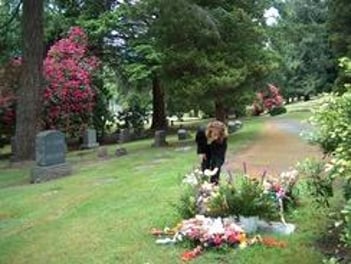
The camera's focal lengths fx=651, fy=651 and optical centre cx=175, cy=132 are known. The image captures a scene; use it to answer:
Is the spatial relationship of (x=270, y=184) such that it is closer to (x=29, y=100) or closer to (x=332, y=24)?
(x=29, y=100)

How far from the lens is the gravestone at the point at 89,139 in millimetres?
30994

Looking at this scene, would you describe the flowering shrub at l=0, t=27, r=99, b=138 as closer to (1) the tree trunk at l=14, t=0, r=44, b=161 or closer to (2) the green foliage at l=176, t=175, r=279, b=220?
(1) the tree trunk at l=14, t=0, r=44, b=161

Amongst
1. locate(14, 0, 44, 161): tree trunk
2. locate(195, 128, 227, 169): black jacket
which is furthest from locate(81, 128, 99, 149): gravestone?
locate(195, 128, 227, 169): black jacket

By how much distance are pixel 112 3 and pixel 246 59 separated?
13391 mm

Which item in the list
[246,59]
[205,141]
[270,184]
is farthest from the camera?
[246,59]

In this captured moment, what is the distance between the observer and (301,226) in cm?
944

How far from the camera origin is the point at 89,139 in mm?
31156

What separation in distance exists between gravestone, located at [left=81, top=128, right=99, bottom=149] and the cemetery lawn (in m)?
13.0

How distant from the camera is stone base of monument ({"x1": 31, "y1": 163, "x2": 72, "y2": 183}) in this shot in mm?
17938

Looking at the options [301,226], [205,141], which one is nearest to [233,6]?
[205,141]

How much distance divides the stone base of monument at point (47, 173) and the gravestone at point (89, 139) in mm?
12302

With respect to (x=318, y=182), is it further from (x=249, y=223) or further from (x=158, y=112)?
(x=158, y=112)

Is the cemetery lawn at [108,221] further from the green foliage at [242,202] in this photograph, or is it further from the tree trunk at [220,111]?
the tree trunk at [220,111]

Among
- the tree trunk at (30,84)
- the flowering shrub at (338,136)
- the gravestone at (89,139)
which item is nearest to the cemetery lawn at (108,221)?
the flowering shrub at (338,136)
